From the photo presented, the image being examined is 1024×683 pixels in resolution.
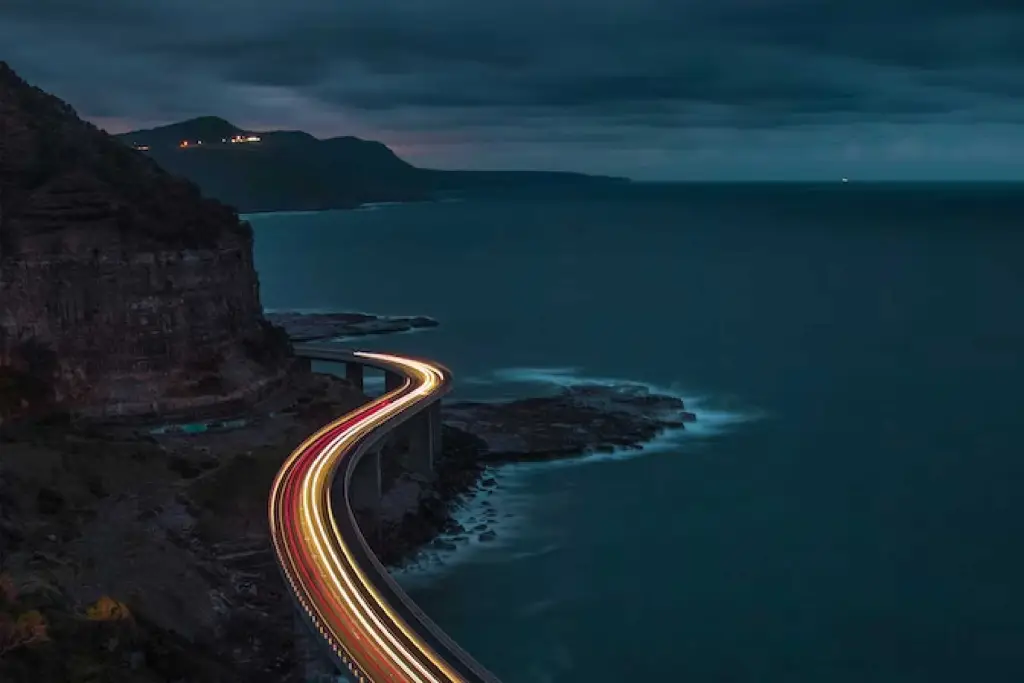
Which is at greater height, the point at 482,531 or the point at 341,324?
the point at 341,324

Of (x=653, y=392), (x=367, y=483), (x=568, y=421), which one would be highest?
(x=367, y=483)

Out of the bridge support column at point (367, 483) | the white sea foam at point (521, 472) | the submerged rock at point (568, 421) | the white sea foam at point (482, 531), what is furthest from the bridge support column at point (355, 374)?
the bridge support column at point (367, 483)

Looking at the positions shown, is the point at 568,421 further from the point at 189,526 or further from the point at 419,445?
the point at 189,526

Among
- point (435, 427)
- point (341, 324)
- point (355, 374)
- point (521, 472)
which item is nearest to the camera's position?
point (435, 427)

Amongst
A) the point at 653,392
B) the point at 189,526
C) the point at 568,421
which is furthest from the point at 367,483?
the point at 653,392

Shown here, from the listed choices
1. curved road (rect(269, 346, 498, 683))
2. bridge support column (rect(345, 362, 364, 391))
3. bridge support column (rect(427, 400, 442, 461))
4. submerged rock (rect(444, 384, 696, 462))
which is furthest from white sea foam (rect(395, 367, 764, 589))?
bridge support column (rect(345, 362, 364, 391))
